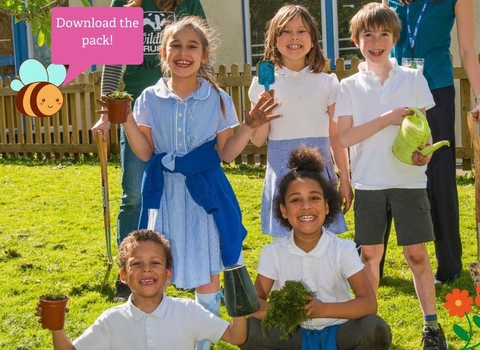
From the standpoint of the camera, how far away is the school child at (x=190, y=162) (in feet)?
11.5

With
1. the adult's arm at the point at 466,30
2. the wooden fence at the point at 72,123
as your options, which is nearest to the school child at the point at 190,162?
the adult's arm at the point at 466,30

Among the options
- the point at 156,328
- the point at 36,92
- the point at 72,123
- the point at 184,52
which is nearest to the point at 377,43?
the point at 184,52

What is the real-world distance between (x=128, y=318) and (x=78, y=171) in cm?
666

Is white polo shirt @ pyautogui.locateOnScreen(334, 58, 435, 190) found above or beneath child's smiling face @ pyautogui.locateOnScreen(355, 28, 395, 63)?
beneath

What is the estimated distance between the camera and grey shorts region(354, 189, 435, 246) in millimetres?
3695

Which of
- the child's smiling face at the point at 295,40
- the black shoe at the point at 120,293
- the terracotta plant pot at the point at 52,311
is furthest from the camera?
the black shoe at the point at 120,293

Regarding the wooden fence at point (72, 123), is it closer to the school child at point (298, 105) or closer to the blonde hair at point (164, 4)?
the blonde hair at point (164, 4)

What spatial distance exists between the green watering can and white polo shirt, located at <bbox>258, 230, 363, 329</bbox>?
20.6 inches

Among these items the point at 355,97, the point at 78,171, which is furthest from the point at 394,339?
the point at 78,171

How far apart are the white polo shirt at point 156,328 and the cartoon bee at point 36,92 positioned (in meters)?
0.80

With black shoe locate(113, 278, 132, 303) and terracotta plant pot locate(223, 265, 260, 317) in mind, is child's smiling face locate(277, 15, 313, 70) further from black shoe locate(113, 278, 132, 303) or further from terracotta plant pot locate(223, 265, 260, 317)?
black shoe locate(113, 278, 132, 303)

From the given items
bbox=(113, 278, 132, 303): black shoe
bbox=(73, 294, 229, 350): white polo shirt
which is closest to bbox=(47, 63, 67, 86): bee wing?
bbox=(73, 294, 229, 350): white polo shirt

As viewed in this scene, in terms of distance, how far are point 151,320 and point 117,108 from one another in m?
0.91

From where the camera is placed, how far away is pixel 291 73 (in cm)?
393
